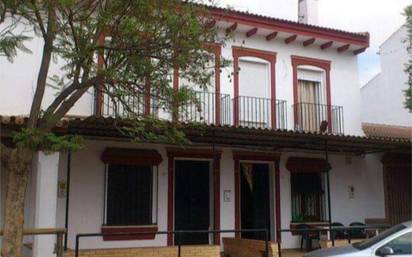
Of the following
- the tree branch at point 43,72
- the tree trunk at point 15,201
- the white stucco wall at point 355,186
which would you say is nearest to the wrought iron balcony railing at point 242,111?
the white stucco wall at point 355,186

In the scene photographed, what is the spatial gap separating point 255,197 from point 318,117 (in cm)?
321

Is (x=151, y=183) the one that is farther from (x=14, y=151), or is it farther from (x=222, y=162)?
(x=14, y=151)

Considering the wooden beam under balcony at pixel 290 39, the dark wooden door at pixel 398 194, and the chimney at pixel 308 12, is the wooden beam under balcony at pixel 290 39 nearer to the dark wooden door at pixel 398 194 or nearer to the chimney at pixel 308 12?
the chimney at pixel 308 12

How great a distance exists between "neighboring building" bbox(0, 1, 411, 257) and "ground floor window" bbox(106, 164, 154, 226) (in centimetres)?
3

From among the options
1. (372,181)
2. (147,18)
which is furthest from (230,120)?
(147,18)

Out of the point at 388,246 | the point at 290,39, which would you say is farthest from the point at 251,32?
the point at 388,246

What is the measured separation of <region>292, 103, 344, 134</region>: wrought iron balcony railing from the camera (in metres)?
16.8

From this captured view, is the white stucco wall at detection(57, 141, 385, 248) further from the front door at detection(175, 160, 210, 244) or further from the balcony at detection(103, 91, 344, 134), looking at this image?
the balcony at detection(103, 91, 344, 134)

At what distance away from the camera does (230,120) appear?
615 inches

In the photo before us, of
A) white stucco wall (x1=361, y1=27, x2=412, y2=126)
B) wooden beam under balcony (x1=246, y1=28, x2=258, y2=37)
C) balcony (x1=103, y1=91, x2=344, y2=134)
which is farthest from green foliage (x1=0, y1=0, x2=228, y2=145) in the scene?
white stucco wall (x1=361, y1=27, x2=412, y2=126)

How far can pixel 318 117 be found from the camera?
17234 millimetres

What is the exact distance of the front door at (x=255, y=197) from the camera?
16188 millimetres

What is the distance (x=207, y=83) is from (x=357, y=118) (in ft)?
33.2

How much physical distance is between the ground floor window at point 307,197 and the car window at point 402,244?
6.73 m
